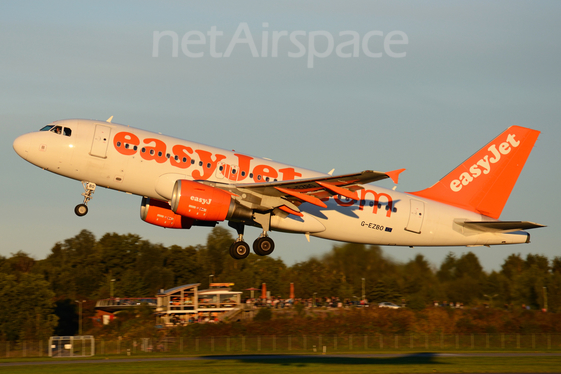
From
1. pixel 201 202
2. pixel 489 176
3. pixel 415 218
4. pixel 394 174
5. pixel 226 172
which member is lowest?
pixel 415 218

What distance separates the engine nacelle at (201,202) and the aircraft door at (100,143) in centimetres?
417

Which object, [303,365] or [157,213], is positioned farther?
[303,365]

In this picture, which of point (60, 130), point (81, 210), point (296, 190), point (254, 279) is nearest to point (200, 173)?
point (296, 190)

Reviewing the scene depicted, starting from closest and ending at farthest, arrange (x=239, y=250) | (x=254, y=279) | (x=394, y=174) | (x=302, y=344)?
(x=394, y=174) < (x=239, y=250) < (x=302, y=344) < (x=254, y=279)

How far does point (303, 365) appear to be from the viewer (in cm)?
3894

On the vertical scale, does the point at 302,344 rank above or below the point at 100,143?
below

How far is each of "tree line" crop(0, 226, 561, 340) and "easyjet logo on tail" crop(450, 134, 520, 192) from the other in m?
34.5

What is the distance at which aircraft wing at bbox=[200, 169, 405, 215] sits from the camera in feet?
97.5

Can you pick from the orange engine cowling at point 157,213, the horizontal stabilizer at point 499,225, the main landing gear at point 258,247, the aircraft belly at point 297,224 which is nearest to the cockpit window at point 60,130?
the orange engine cowling at point 157,213

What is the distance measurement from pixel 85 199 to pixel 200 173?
614 centimetres

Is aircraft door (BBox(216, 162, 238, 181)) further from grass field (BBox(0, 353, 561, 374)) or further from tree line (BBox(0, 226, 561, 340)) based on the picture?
tree line (BBox(0, 226, 561, 340))

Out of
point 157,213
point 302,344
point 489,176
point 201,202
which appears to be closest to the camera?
point 201,202

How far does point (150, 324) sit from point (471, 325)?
105 ft

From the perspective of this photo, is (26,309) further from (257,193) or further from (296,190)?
(296,190)
